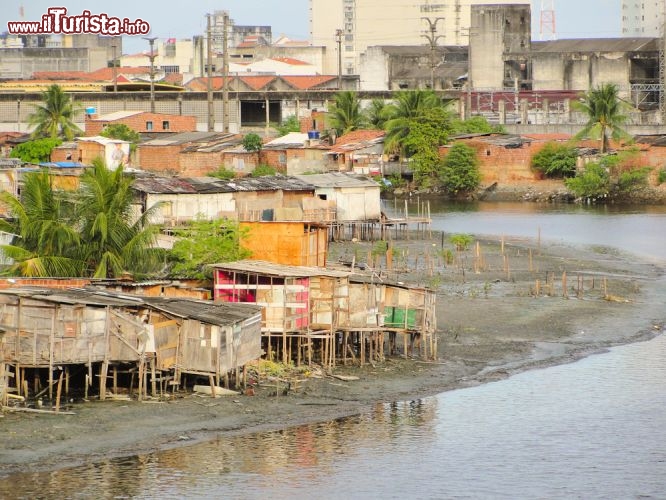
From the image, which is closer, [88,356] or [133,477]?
[133,477]

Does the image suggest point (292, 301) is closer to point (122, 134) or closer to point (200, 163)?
point (200, 163)

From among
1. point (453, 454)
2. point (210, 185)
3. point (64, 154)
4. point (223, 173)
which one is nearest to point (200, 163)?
point (223, 173)

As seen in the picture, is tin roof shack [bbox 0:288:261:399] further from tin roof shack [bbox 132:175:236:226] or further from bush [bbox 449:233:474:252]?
bush [bbox 449:233:474:252]

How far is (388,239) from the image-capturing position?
5706cm

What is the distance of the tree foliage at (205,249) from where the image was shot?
33344mm

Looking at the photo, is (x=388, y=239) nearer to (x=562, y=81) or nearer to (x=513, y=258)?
(x=513, y=258)

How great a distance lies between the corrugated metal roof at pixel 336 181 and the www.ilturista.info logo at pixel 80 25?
167ft

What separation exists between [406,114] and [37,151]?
2231cm

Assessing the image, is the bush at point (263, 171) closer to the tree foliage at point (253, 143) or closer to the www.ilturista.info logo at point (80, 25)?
the tree foliage at point (253, 143)

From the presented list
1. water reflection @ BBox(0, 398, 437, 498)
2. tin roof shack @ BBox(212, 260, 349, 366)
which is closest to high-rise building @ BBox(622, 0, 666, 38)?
tin roof shack @ BBox(212, 260, 349, 366)

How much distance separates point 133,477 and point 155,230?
1118 centimetres

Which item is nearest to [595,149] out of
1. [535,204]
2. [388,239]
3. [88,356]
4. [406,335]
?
[535,204]

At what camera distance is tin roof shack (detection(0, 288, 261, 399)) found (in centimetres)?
2605

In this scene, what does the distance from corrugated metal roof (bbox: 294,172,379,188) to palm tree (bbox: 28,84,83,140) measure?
28.7 metres
